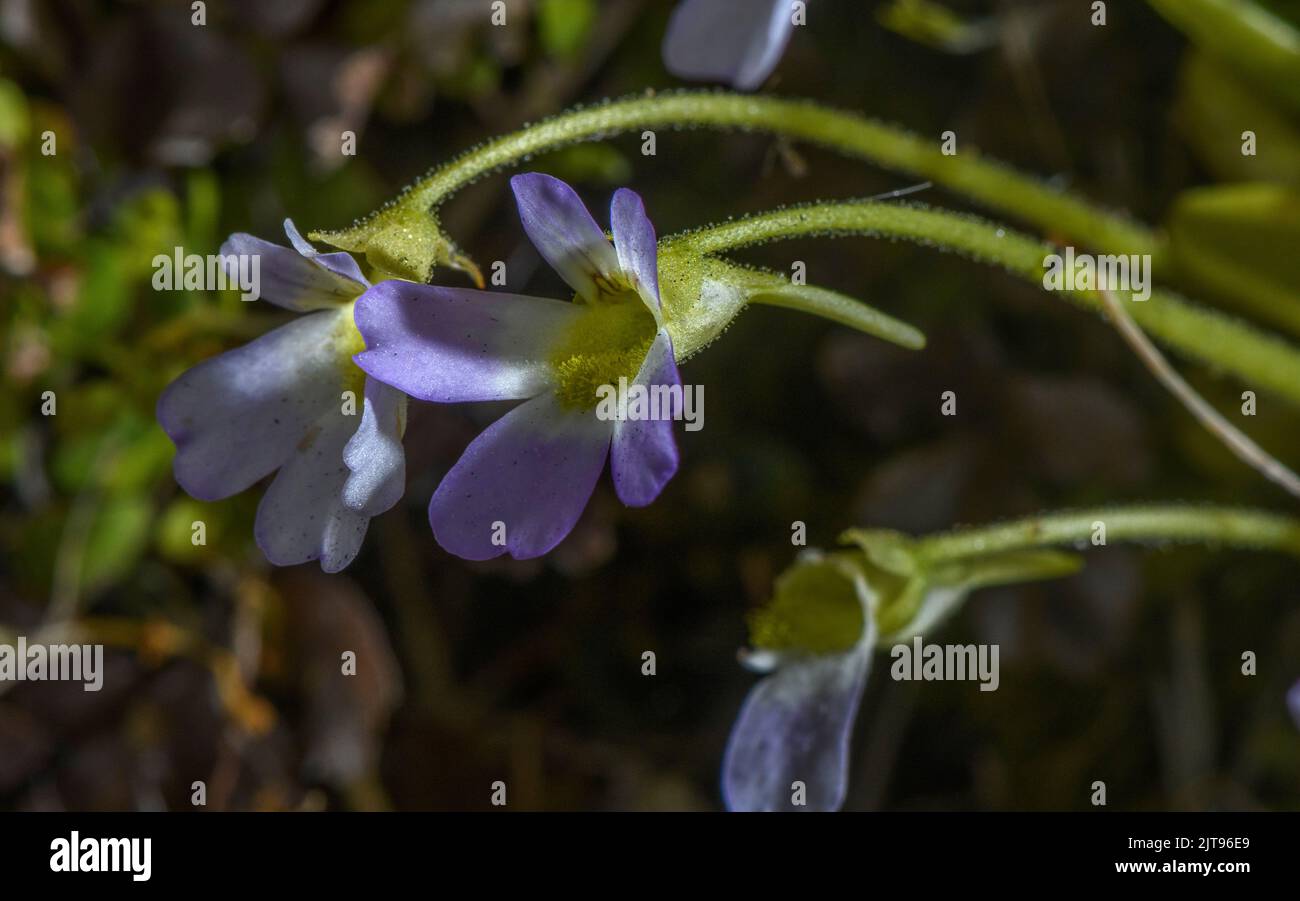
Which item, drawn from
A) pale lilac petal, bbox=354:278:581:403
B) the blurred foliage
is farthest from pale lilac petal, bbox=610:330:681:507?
the blurred foliage

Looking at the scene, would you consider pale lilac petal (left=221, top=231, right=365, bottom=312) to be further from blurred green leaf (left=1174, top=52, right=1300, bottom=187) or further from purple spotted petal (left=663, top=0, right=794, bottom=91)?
blurred green leaf (left=1174, top=52, right=1300, bottom=187)

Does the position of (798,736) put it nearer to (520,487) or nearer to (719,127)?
(520,487)

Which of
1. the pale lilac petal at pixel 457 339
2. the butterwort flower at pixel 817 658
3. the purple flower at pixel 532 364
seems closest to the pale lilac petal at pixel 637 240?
the purple flower at pixel 532 364

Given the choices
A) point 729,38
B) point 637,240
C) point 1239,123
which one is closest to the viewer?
point 637,240

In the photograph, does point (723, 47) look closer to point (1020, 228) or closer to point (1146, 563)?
point (1020, 228)
